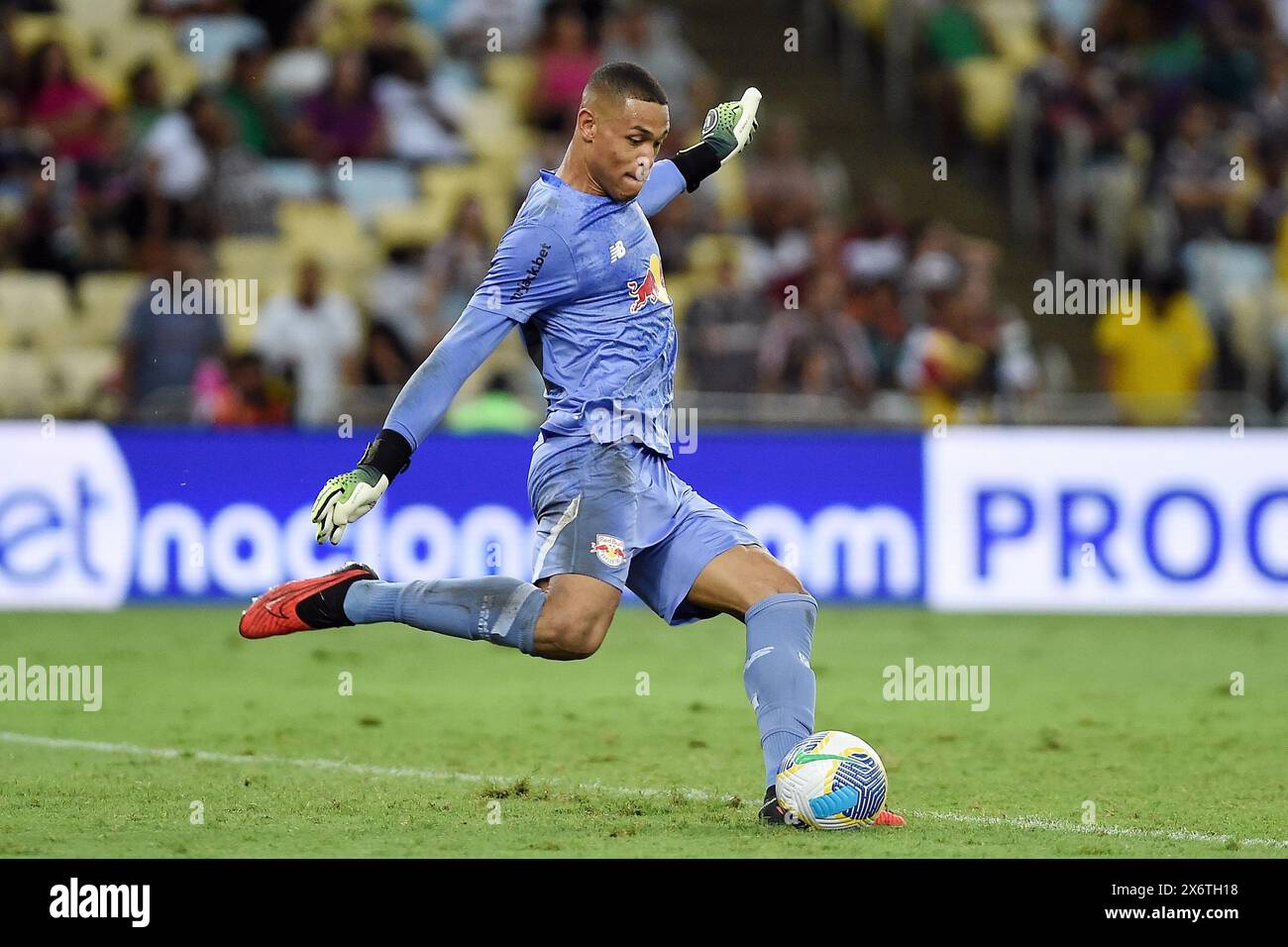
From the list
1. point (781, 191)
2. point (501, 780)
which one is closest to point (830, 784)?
point (501, 780)

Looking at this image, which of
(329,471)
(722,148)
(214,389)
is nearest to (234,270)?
(214,389)

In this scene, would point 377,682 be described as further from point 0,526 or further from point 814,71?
point 814,71

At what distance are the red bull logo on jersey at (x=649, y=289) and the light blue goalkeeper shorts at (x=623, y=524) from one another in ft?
1.59

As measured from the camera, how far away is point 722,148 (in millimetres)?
8195

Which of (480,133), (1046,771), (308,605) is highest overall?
(480,133)

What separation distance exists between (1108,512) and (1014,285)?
244 inches

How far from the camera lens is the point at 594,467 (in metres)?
6.94

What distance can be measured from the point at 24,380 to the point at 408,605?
9.10 m

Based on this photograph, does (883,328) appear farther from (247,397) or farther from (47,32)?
(47,32)

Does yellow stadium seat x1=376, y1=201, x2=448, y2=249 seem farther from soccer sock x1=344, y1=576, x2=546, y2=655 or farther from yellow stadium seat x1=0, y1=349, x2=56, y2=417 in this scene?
soccer sock x1=344, y1=576, x2=546, y2=655

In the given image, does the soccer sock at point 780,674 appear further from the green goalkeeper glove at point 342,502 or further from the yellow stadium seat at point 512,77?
the yellow stadium seat at point 512,77

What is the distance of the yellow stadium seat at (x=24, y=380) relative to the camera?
1504cm

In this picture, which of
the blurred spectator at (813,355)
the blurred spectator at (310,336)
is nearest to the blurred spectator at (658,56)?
the blurred spectator at (813,355)

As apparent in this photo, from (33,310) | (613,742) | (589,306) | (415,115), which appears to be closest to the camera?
(589,306)
